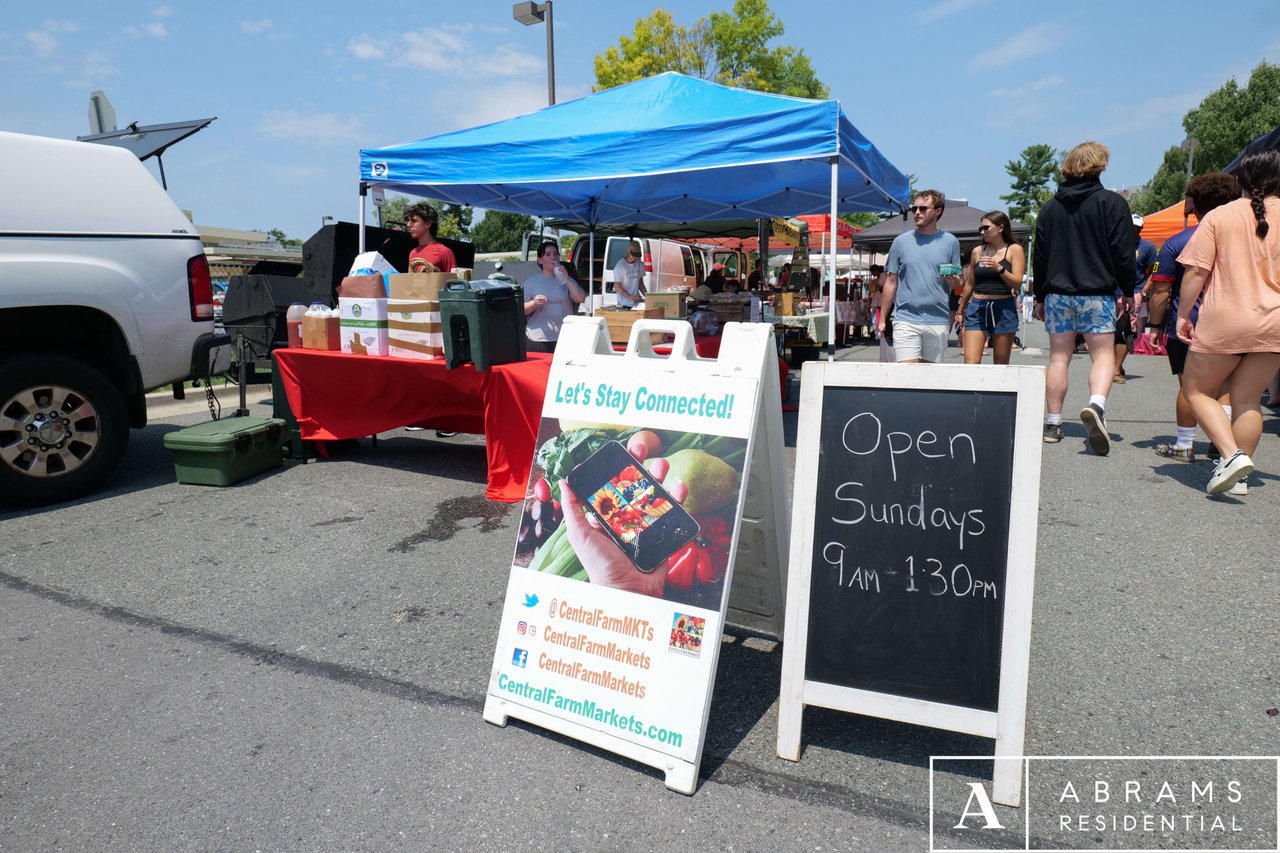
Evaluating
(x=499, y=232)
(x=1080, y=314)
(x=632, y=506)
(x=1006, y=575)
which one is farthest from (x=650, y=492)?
(x=499, y=232)

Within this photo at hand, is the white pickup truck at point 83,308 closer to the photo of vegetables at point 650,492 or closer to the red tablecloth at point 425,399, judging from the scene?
the red tablecloth at point 425,399

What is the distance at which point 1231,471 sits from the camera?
14.5 feet

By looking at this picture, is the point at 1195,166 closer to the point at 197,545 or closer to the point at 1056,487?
the point at 1056,487

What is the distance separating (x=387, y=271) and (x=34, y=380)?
2.46 m

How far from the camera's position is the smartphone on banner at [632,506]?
234cm

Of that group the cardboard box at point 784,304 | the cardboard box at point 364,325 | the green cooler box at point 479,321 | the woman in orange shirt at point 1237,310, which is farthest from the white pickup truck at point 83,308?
the cardboard box at point 784,304

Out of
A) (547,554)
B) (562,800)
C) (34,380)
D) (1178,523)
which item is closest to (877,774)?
(562,800)

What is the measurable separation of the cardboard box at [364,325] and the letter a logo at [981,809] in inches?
173

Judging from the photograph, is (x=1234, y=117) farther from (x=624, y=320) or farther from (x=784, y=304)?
(x=624, y=320)

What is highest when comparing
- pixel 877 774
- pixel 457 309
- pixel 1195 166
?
pixel 1195 166

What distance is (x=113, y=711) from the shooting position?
2631mm

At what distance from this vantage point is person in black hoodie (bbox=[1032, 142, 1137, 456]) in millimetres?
5453

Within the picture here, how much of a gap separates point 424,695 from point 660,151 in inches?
189

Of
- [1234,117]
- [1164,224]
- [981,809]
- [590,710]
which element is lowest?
[981,809]
